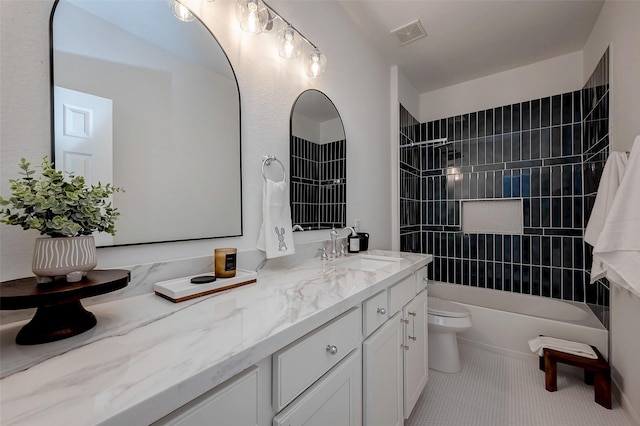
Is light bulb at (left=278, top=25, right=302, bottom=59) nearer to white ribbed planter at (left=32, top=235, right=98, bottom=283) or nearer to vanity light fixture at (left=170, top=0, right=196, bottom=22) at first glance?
vanity light fixture at (left=170, top=0, right=196, bottom=22)

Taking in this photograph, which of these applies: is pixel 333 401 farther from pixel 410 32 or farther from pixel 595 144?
pixel 595 144

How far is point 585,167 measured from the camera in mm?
2361

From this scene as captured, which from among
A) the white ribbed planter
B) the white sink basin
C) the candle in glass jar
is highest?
the white ribbed planter

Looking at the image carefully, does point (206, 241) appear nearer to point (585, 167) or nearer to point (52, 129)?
point (52, 129)

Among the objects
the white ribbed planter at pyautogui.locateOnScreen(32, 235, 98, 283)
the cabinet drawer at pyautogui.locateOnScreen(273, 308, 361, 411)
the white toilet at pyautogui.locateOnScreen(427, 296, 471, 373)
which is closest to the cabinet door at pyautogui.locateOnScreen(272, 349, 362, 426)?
the cabinet drawer at pyautogui.locateOnScreen(273, 308, 361, 411)

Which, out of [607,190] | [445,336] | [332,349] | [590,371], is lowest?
[590,371]

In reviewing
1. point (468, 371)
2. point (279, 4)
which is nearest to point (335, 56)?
point (279, 4)

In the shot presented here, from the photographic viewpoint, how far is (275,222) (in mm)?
1304

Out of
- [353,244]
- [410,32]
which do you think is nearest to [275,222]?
[353,244]

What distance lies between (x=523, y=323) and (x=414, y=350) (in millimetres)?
1324

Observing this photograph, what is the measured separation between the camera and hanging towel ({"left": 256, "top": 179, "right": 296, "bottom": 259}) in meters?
1.26

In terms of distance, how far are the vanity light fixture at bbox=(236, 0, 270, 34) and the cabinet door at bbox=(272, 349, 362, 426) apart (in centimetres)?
139

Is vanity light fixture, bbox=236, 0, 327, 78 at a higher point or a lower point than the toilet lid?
higher

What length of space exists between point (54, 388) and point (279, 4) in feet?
5.58
